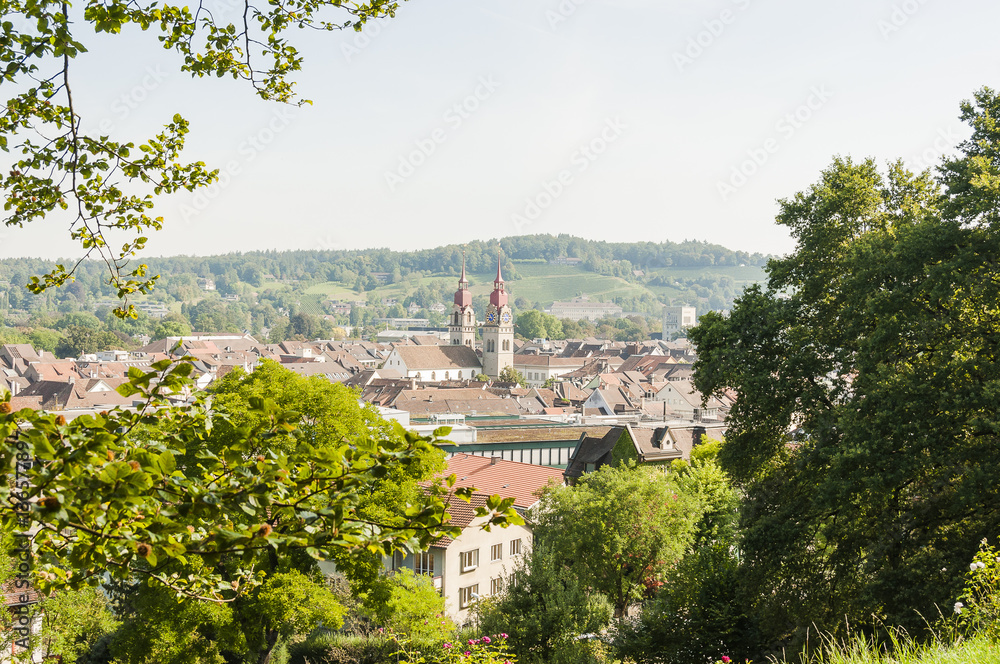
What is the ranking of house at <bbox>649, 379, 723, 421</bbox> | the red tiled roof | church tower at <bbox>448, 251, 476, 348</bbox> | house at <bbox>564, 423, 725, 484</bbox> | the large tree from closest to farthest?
the large tree
the red tiled roof
house at <bbox>564, 423, 725, 484</bbox>
house at <bbox>649, 379, 723, 421</bbox>
church tower at <bbox>448, 251, 476, 348</bbox>

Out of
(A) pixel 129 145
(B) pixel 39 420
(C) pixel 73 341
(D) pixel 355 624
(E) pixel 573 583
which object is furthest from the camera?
(C) pixel 73 341

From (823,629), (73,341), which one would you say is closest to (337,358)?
(73,341)

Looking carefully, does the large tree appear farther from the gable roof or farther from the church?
the gable roof

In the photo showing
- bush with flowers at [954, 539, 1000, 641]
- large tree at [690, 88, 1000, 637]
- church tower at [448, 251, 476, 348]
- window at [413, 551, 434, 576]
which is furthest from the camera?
church tower at [448, 251, 476, 348]

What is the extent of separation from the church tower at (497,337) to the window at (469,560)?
91180mm

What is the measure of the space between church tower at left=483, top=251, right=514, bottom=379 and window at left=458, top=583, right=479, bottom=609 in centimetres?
9142

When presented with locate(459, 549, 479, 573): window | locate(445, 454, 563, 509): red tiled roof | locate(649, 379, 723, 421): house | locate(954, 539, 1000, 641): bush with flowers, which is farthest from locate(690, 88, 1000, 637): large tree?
locate(649, 379, 723, 421): house

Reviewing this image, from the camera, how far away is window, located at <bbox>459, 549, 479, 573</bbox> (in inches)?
1057

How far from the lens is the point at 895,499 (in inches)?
618

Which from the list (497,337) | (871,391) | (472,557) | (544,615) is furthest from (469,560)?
(497,337)

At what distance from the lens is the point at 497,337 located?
119625 millimetres

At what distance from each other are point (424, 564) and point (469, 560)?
5.12 ft

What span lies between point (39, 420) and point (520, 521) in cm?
201

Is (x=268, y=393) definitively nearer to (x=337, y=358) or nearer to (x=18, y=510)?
(x=18, y=510)
